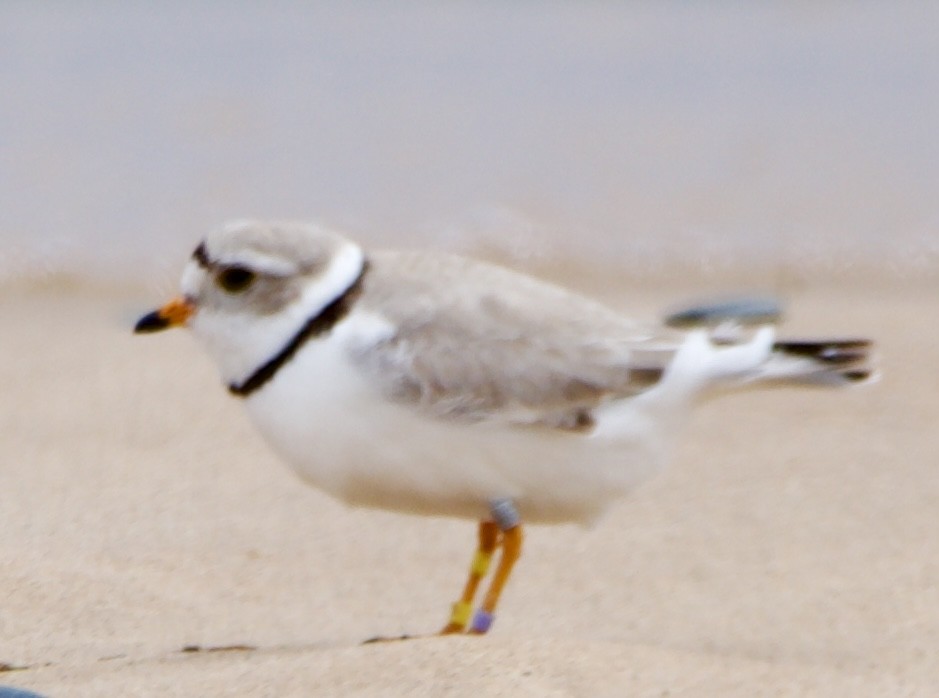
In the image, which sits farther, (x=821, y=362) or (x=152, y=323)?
(x=821, y=362)

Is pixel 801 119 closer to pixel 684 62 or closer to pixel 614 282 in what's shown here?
pixel 684 62

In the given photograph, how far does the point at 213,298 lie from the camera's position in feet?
11.5

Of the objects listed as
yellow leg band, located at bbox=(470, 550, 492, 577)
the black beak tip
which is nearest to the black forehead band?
the black beak tip

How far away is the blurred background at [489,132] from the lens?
8836 mm

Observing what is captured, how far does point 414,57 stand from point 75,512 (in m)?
6.85

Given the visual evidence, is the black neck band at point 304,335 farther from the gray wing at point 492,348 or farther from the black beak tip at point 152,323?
the black beak tip at point 152,323

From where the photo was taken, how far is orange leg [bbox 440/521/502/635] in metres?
3.72

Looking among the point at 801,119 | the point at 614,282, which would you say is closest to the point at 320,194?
the point at 614,282

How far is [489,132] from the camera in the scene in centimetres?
1013

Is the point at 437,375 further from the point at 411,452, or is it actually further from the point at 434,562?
the point at 434,562

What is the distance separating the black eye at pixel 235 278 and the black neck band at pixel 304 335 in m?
0.15

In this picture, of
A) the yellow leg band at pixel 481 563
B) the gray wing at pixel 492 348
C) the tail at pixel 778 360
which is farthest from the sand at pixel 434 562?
the tail at pixel 778 360

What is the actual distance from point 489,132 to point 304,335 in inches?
268

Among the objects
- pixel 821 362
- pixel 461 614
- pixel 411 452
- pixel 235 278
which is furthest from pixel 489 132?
pixel 411 452
